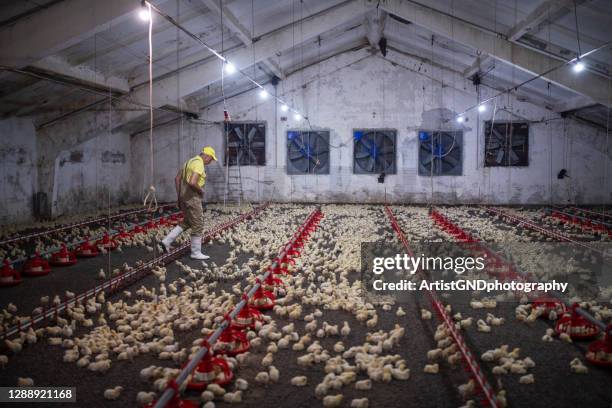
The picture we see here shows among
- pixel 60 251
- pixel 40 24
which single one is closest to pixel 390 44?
pixel 40 24

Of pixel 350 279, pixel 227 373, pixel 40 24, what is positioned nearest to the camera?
pixel 227 373

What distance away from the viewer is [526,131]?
13438mm

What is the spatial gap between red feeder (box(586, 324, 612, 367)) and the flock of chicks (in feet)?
0.50

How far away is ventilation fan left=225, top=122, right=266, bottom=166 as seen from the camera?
14258 millimetres

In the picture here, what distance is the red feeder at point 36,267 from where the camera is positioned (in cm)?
532

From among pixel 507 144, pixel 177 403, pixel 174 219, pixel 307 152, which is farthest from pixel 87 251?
pixel 507 144

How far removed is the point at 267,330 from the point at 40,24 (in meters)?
5.59

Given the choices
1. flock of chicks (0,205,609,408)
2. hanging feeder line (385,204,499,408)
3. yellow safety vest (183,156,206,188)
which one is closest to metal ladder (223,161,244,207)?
yellow safety vest (183,156,206,188)

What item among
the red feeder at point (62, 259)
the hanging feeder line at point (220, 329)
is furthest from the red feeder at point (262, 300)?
the red feeder at point (62, 259)

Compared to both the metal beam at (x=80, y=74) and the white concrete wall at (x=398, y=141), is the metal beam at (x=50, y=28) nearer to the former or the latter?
the metal beam at (x=80, y=74)

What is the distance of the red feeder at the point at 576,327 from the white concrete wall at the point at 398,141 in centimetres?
1051

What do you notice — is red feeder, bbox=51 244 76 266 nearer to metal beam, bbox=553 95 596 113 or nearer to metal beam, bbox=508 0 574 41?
metal beam, bbox=508 0 574 41

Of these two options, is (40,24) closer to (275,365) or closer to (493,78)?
(275,365)

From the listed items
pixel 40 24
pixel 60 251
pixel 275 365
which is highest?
pixel 40 24
